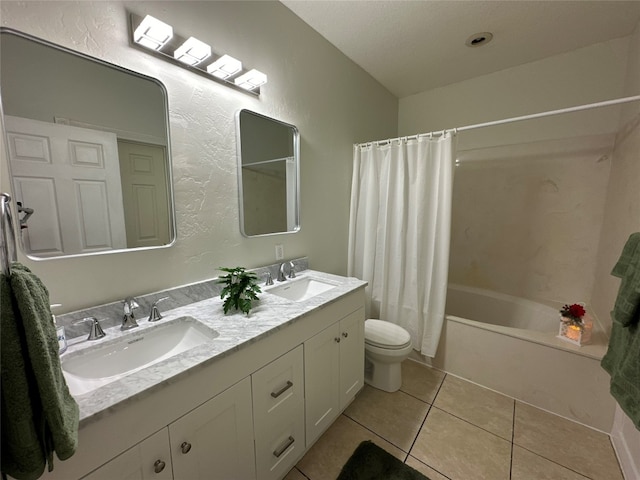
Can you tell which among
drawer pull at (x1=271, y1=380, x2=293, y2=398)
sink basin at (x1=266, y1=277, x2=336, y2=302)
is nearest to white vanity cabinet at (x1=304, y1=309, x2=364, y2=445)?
drawer pull at (x1=271, y1=380, x2=293, y2=398)

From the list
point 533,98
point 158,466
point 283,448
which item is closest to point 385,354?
point 283,448

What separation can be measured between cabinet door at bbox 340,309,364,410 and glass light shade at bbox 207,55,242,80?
1443 mm

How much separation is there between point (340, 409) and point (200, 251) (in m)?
1.22

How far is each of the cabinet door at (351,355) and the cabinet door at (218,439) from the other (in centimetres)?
64

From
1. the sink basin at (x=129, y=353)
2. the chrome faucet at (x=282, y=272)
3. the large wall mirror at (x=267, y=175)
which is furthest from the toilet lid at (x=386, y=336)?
the sink basin at (x=129, y=353)

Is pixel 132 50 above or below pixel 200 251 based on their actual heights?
above

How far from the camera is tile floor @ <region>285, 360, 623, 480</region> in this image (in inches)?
52.1

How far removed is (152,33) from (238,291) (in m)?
1.13

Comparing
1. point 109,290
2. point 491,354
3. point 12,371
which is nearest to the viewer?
point 12,371

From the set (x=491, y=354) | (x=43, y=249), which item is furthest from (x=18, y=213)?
(x=491, y=354)

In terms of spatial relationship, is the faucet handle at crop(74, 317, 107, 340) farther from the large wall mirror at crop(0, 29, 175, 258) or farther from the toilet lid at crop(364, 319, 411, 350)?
the toilet lid at crop(364, 319, 411, 350)

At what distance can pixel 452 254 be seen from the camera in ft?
9.41

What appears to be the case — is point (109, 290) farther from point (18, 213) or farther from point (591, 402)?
point (591, 402)

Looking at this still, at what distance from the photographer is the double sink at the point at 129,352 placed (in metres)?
0.85
